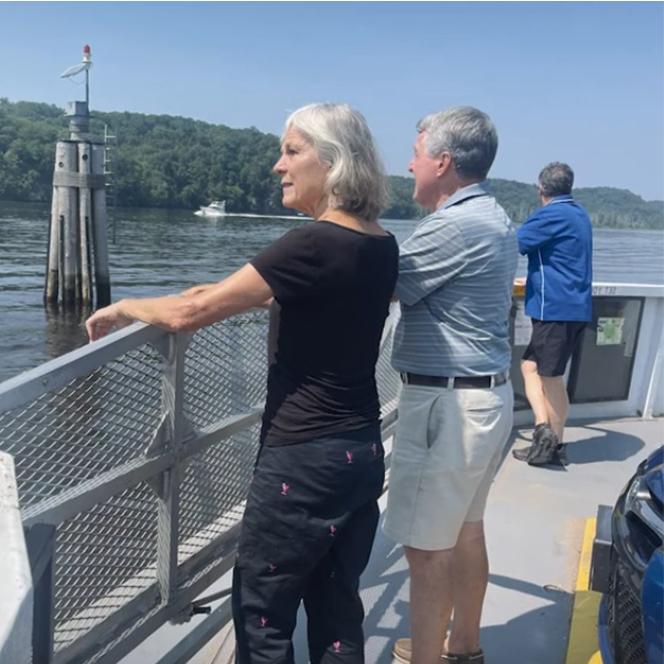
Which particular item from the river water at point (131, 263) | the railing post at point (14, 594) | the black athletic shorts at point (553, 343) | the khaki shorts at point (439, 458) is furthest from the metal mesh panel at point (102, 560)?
the black athletic shorts at point (553, 343)

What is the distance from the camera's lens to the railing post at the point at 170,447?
7.23ft

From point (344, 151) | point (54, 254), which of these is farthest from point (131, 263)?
point (344, 151)

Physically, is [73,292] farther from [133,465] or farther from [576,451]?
[133,465]

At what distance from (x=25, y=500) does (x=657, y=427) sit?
4857mm

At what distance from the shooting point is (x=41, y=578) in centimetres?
157

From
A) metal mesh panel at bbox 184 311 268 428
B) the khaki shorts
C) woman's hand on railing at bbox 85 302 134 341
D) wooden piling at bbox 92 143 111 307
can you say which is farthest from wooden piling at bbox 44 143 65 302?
the khaki shorts

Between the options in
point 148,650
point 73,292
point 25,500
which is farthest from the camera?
point 73,292

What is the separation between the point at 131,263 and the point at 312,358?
34.3m

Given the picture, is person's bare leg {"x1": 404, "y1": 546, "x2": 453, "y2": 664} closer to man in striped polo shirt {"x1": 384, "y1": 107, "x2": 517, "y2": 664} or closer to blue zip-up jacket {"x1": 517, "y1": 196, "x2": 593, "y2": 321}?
man in striped polo shirt {"x1": 384, "y1": 107, "x2": 517, "y2": 664}

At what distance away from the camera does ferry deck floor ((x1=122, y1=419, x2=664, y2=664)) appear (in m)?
2.73

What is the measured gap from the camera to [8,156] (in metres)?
65.6

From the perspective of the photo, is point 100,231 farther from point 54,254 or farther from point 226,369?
point 226,369

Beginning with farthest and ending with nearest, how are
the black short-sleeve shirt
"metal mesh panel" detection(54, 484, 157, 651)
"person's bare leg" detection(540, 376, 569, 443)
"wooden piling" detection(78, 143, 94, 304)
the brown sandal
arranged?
"wooden piling" detection(78, 143, 94, 304)
"person's bare leg" detection(540, 376, 569, 443)
the brown sandal
"metal mesh panel" detection(54, 484, 157, 651)
the black short-sleeve shirt

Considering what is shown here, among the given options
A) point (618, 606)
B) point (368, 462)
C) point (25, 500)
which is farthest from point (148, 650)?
point (618, 606)
